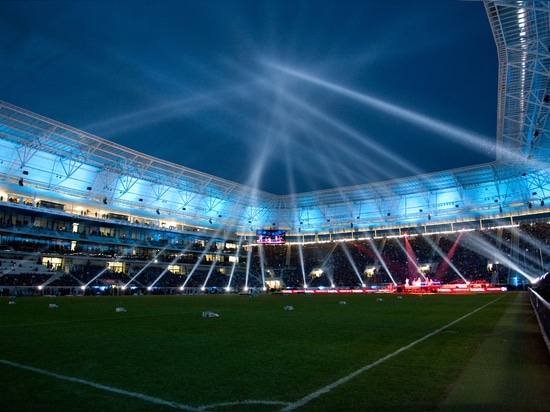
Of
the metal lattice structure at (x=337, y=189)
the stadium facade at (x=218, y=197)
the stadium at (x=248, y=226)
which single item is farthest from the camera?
the stadium at (x=248, y=226)

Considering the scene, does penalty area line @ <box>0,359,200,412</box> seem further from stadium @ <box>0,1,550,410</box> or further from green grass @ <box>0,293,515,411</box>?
stadium @ <box>0,1,550,410</box>

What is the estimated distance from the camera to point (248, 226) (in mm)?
77062

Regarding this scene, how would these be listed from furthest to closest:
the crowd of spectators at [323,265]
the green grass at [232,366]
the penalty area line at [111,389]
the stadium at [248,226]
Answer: the crowd of spectators at [323,265]
the stadium at [248,226]
the green grass at [232,366]
the penalty area line at [111,389]

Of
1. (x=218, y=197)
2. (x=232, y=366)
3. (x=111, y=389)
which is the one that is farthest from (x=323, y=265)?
(x=111, y=389)

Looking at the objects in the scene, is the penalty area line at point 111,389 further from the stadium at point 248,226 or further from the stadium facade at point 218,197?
the stadium at point 248,226

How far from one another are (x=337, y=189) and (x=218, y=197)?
1818cm

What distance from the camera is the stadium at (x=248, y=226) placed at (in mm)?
45031

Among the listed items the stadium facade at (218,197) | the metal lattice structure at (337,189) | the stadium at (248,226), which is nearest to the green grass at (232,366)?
the metal lattice structure at (337,189)

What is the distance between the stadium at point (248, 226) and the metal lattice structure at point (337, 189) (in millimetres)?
221

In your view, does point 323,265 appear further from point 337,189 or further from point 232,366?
point 232,366

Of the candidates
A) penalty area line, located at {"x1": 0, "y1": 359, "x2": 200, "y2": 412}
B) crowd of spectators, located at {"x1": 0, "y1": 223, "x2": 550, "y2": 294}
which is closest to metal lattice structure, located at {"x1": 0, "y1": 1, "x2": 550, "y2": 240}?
crowd of spectators, located at {"x1": 0, "y1": 223, "x2": 550, "y2": 294}

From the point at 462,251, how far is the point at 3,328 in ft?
204

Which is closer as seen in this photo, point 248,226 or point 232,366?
point 232,366

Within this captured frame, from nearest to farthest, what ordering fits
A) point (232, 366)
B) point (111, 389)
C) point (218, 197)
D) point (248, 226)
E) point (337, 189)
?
point (111, 389) < point (232, 366) < point (337, 189) < point (218, 197) < point (248, 226)
